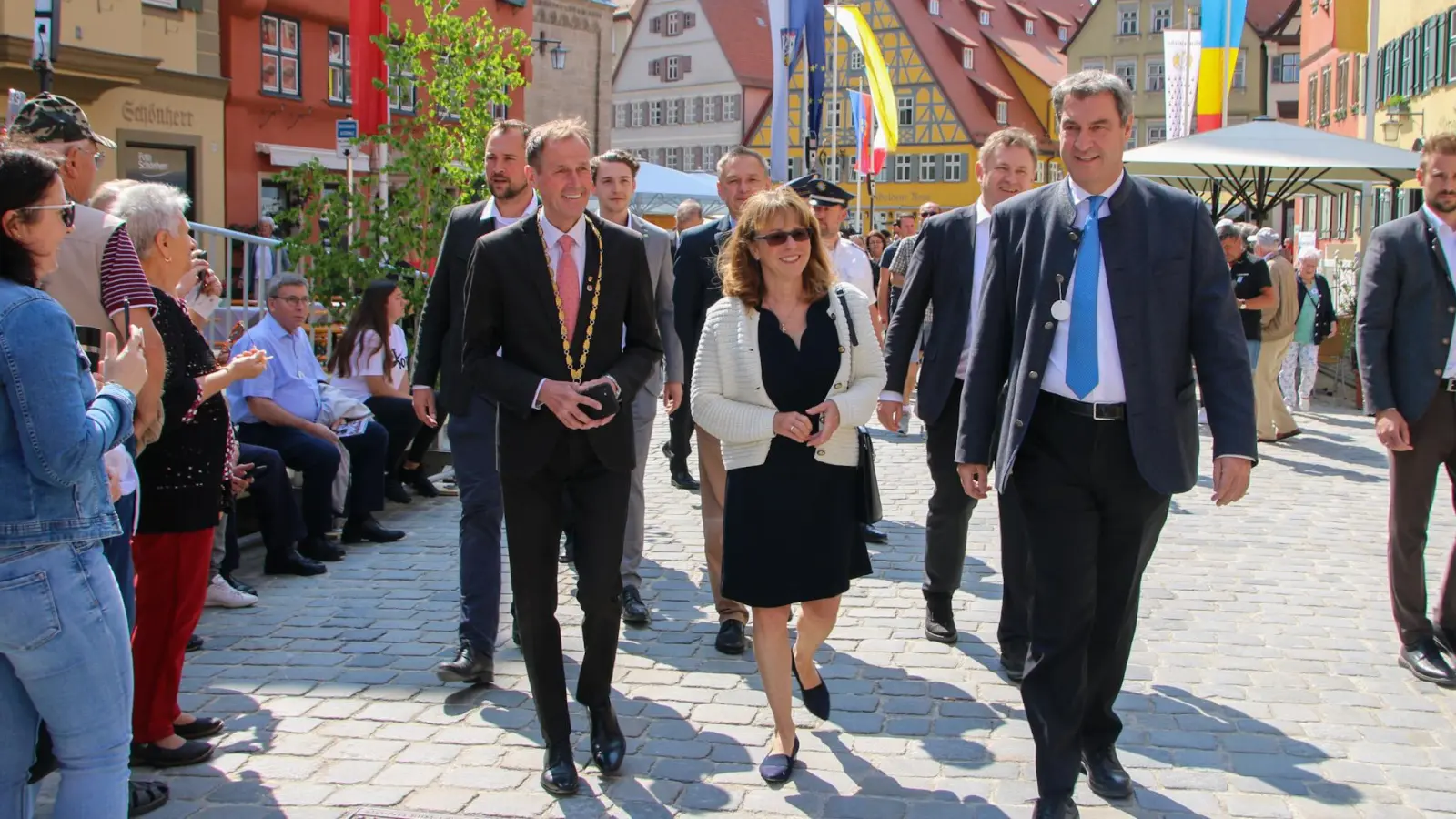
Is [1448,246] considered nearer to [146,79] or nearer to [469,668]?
[469,668]

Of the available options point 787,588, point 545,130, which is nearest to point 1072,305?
point 787,588

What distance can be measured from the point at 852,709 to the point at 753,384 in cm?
138

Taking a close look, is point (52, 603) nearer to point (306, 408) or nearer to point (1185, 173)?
point (306, 408)

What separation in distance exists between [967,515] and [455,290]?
2.34 meters

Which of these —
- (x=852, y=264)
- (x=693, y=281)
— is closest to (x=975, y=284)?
(x=693, y=281)

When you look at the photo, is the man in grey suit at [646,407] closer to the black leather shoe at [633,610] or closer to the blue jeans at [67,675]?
the black leather shoe at [633,610]

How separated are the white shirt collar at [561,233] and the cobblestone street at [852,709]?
1699 millimetres

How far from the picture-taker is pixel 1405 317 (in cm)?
592

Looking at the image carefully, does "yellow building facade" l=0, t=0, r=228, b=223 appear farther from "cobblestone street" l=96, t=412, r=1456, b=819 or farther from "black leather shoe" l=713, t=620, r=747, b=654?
"black leather shoe" l=713, t=620, r=747, b=654

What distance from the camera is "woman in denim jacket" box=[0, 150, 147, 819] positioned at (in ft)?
10.3

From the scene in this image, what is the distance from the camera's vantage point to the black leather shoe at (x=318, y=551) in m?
8.05

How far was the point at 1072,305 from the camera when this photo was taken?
166 inches

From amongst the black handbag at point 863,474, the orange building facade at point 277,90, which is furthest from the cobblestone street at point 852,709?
the orange building facade at point 277,90

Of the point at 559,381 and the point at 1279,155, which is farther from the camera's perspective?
the point at 1279,155
